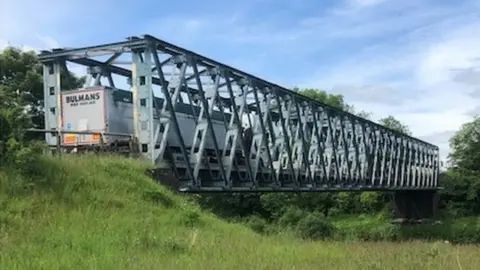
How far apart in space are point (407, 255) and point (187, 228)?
532cm

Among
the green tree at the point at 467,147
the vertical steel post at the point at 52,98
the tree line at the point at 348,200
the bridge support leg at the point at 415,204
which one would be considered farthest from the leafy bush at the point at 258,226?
the green tree at the point at 467,147

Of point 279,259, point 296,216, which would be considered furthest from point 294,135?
point 279,259

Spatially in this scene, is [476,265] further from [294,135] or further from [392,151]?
[392,151]

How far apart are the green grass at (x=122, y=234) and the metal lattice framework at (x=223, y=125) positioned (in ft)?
17.4

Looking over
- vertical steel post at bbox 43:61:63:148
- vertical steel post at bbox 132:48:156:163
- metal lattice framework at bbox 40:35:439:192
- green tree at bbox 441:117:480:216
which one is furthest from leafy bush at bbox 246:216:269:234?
green tree at bbox 441:117:480:216

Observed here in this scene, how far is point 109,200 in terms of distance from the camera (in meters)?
15.5

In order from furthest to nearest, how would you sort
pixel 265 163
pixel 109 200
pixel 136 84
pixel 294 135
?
1. pixel 294 135
2. pixel 265 163
3. pixel 136 84
4. pixel 109 200

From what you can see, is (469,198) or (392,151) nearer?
(392,151)

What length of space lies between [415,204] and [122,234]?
214 ft

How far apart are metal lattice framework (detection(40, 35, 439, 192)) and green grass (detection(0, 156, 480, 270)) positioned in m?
5.30

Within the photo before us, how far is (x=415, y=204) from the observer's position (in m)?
74.3

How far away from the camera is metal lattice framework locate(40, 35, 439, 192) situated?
902 inches

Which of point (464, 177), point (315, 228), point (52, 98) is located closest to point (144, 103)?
point (52, 98)

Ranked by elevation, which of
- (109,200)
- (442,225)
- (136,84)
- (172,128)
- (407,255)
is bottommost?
(442,225)
